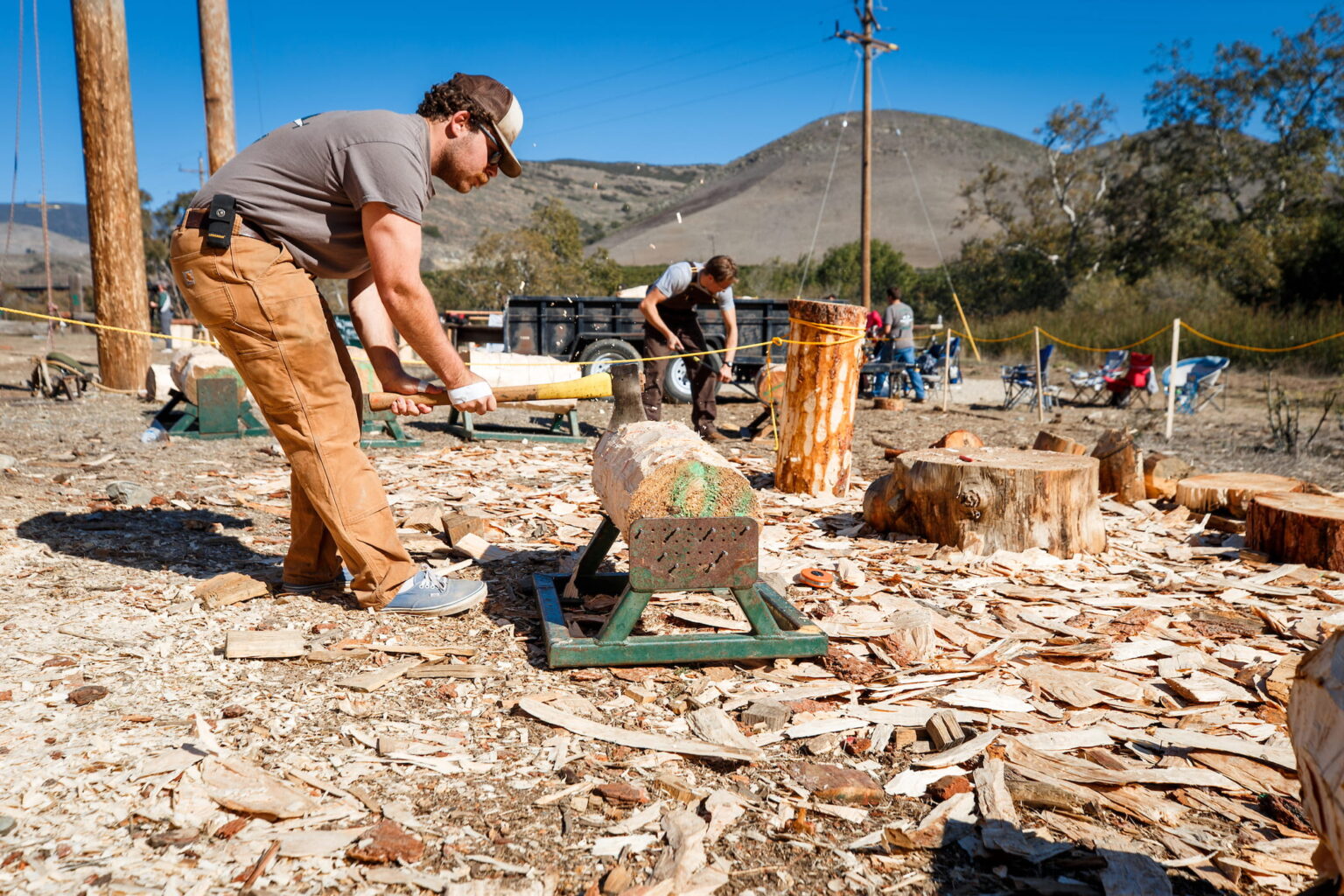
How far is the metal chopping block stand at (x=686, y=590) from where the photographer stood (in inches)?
121

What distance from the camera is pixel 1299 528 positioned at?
462 centimetres

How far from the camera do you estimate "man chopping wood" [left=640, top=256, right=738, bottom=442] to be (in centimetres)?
769

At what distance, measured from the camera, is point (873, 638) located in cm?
359

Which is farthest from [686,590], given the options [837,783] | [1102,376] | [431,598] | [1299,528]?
[1102,376]

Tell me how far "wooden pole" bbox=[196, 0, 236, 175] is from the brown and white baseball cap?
8786 mm

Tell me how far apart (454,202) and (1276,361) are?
87.8m

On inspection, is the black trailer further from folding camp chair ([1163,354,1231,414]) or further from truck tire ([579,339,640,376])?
folding camp chair ([1163,354,1231,414])

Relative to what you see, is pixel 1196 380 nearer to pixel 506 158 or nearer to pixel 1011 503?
pixel 1011 503

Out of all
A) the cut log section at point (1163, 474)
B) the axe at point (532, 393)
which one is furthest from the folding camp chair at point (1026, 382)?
the axe at point (532, 393)

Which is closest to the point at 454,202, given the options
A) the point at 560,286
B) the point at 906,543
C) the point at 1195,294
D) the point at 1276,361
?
A: the point at 560,286

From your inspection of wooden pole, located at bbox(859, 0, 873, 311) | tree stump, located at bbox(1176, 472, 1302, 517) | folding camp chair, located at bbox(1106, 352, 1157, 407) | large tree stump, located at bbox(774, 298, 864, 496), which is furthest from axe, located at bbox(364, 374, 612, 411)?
wooden pole, located at bbox(859, 0, 873, 311)

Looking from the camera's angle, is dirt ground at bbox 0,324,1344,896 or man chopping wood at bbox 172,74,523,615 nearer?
dirt ground at bbox 0,324,1344,896

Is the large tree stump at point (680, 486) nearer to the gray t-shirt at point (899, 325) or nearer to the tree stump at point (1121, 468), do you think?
the tree stump at point (1121, 468)

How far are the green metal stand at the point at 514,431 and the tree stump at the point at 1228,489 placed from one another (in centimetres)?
504
